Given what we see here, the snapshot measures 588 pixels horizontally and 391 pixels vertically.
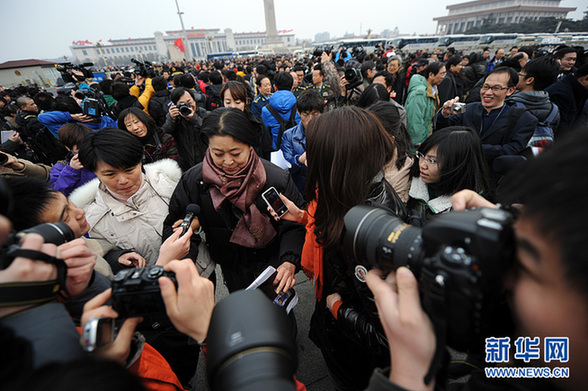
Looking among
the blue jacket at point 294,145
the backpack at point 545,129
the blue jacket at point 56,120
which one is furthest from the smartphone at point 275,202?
the blue jacket at point 56,120

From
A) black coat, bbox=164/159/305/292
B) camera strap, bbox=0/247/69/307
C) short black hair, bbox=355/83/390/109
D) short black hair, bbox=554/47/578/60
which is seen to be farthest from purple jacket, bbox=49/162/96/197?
short black hair, bbox=554/47/578/60

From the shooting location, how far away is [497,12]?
60562 mm

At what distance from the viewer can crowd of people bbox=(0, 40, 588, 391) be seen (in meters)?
0.57

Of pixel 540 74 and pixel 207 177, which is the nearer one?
pixel 207 177

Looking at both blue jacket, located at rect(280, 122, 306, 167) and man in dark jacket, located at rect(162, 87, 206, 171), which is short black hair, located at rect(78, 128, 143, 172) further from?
blue jacket, located at rect(280, 122, 306, 167)

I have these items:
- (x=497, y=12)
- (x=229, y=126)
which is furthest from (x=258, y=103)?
(x=497, y=12)

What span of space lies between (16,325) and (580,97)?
589 cm

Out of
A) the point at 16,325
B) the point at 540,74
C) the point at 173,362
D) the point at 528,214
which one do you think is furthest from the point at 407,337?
the point at 540,74

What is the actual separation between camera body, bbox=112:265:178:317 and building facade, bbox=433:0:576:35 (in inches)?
3371

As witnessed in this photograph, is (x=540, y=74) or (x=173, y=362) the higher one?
(x=540, y=74)

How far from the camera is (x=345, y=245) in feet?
2.97

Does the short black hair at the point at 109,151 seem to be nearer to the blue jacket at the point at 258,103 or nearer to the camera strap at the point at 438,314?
the camera strap at the point at 438,314

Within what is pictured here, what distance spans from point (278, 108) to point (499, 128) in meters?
2.90

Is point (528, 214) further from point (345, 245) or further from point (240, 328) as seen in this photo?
point (240, 328)
